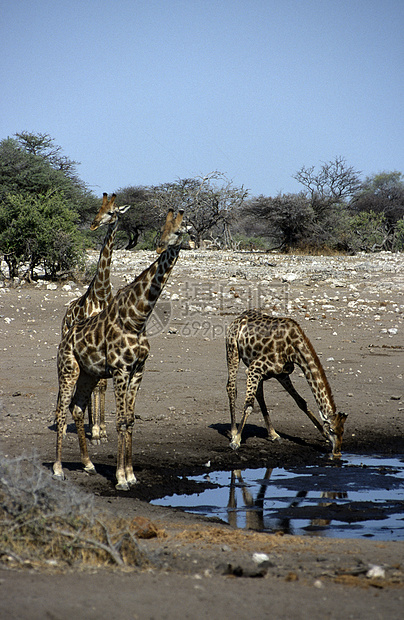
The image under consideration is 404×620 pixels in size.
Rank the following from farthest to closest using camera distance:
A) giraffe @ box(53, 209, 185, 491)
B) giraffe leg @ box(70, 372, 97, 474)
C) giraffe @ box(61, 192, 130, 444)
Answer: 1. giraffe @ box(61, 192, 130, 444)
2. giraffe leg @ box(70, 372, 97, 474)
3. giraffe @ box(53, 209, 185, 491)

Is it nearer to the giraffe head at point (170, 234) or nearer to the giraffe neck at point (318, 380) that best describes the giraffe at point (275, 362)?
the giraffe neck at point (318, 380)

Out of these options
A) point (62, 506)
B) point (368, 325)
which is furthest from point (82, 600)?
point (368, 325)

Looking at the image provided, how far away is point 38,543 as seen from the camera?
4320mm

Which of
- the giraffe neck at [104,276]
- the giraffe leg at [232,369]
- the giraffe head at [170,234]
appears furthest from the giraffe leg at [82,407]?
the giraffe leg at [232,369]

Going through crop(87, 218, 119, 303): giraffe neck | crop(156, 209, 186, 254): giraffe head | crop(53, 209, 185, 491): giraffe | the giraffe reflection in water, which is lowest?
the giraffe reflection in water

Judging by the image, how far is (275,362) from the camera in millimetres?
8859

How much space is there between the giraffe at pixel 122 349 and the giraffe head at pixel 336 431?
2.70 m

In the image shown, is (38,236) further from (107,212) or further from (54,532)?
(54,532)

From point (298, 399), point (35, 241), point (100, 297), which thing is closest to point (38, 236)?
point (35, 241)

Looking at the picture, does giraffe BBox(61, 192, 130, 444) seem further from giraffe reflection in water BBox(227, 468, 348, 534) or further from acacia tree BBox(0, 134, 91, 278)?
acacia tree BBox(0, 134, 91, 278)

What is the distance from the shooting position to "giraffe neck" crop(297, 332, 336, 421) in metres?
8.47

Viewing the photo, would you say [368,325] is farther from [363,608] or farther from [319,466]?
[363,608]

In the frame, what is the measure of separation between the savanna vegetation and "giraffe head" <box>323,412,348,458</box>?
14.5m

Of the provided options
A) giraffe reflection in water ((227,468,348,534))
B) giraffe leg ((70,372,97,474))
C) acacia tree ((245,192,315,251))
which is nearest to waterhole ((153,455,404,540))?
giraffe reflection in water ((227,468,348,534))
